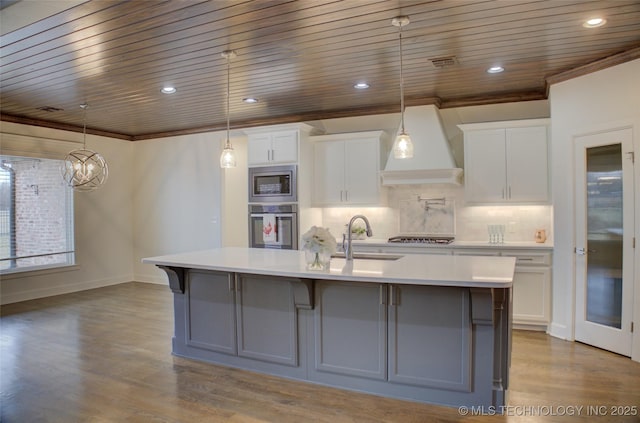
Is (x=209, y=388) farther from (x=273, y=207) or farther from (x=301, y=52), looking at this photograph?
(x=273, y=207)

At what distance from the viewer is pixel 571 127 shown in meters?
4.30

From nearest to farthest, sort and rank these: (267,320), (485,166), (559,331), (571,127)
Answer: (267,320) → (571,127) → (559,331) → (485,166)

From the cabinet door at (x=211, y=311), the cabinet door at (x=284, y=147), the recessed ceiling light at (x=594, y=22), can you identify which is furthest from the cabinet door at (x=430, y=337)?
the cabinet door at (x=284, y=147)

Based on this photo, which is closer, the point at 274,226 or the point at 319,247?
the point at 319,247

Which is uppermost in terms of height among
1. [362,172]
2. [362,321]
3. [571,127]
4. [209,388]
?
[571,127]

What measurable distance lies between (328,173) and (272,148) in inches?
34.1

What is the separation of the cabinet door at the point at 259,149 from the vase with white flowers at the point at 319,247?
10.3 ft

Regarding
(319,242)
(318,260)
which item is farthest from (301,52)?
(318,260)

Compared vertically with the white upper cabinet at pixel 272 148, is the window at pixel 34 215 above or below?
below

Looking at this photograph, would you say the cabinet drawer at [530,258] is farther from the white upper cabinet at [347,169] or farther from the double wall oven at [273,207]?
the double wall oven at [273,207]

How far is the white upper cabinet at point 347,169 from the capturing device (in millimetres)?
5703

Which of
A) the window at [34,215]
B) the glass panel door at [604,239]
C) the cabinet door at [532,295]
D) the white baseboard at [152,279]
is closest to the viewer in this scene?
the glass panel door at [604,239]

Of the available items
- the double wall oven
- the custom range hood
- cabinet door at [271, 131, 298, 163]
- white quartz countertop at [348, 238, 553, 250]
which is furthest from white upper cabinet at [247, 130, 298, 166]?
white quartz countertop at [348, 238, 553, 250]

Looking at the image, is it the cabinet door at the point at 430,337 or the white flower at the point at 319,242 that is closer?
the cabinet door at the point at 430,337
